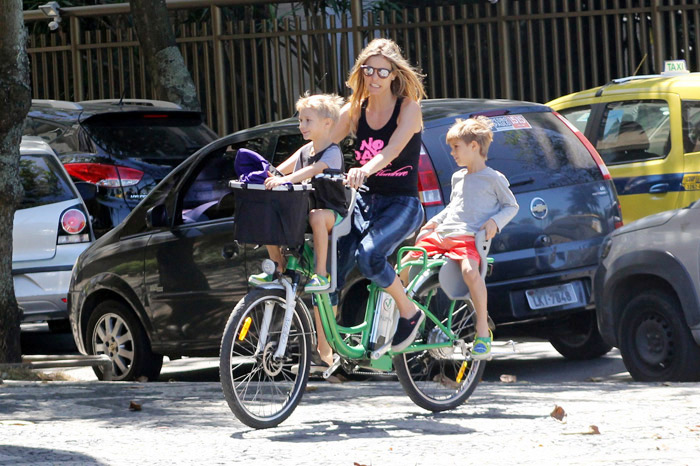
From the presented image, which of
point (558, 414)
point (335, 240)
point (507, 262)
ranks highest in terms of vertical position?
point (335, 240)

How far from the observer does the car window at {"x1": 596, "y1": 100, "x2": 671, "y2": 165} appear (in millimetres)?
10695

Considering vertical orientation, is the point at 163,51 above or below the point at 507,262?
above

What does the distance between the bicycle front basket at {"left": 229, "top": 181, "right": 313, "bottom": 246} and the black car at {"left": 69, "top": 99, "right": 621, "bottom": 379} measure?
183 cm

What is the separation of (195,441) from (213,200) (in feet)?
10.4

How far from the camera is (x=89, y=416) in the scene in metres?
6.48

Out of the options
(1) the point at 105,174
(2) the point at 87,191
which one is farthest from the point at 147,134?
(2) the point at 87,191

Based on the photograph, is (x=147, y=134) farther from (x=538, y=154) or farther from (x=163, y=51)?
(x=538, y=154)

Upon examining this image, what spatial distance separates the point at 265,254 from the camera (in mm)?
7949

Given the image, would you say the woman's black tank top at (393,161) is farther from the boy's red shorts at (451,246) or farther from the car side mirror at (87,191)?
the car side mirror at (87,191)

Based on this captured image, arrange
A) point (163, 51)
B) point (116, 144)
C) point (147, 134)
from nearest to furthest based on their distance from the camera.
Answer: point (116, 144), point (147, 134), point (163, 51)

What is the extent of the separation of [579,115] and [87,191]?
4.44 metres

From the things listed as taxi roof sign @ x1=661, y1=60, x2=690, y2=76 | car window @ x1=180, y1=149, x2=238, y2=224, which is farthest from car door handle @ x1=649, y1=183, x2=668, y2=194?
car window @ x1=180, y1=149, x2=238, y2=224

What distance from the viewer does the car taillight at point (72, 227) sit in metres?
10.2

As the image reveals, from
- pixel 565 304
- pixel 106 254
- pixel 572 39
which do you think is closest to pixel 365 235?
pixel 565 304
